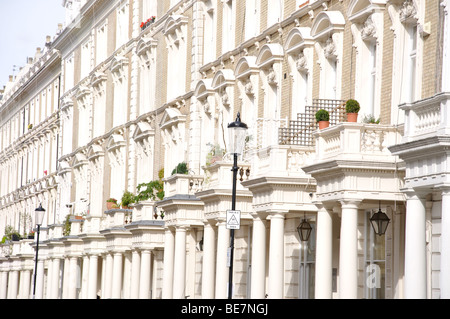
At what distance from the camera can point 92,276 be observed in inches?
1848

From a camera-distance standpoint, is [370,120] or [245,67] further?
Result: [245,67]

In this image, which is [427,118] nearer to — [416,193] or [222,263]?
[416,193]

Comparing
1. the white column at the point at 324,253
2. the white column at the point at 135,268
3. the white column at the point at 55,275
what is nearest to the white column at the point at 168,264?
the white column at the point at 135,268

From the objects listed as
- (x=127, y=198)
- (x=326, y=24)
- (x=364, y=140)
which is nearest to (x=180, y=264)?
(x=326, y=24)

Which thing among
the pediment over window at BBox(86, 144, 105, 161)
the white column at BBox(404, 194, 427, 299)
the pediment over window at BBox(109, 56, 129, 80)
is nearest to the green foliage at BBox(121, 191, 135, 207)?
the pediment over window at BBox(109, 56, 129, 80)

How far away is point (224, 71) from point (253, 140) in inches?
191

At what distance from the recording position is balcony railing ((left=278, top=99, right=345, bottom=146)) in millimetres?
24828

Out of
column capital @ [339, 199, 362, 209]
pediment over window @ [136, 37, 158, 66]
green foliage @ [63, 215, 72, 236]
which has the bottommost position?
column capital @ [339, 199, 362, 209]

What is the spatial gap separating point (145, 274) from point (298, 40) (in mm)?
12626

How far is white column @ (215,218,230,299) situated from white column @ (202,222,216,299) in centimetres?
114

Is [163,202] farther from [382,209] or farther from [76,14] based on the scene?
[76,14]

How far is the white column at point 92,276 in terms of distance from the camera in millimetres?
46350

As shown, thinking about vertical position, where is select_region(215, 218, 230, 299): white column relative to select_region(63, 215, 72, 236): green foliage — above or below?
below

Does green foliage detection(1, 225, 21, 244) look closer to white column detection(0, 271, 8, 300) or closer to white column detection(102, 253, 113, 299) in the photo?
white column detection(0, 271, 8, 300)
